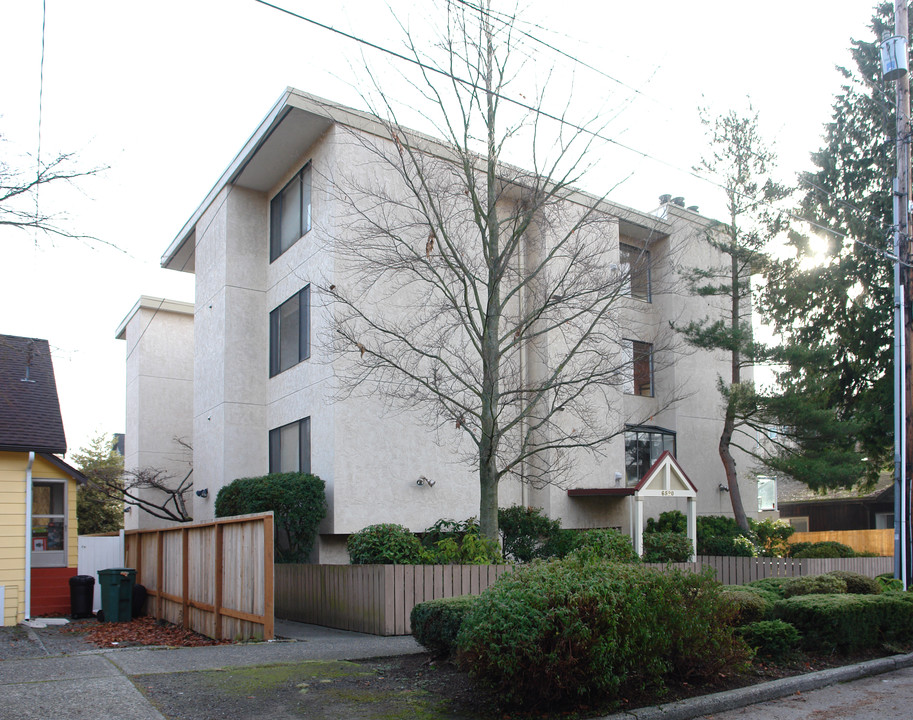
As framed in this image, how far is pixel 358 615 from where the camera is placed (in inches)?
528

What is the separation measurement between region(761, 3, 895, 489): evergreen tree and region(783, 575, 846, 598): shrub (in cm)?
1169

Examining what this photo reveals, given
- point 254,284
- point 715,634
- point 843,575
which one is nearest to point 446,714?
point 715,634

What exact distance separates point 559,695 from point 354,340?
1052 cm

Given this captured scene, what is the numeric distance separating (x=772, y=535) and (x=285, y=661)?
18335 millimetres

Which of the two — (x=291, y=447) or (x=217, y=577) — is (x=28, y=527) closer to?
(x=291, y=447)

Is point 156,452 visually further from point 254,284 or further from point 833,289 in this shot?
point 833,289

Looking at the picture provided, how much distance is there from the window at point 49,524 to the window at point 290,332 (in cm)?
541

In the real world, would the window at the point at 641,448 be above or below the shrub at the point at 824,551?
above

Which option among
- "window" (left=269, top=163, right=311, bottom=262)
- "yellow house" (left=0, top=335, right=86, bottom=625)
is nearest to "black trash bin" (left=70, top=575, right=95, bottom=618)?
"yellow house" (left=0, top=335, right=86, bottom=625)

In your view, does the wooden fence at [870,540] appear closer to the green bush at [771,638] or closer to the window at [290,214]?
the green bush at [771,638]

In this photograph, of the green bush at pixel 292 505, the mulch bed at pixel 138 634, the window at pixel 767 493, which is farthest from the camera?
the window at pixel 767 493

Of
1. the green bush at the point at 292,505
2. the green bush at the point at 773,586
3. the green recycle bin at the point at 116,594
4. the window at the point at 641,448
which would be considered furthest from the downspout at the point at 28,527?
the window at the point at 641,448

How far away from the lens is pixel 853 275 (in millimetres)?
26297

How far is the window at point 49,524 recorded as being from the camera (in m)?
18.1
